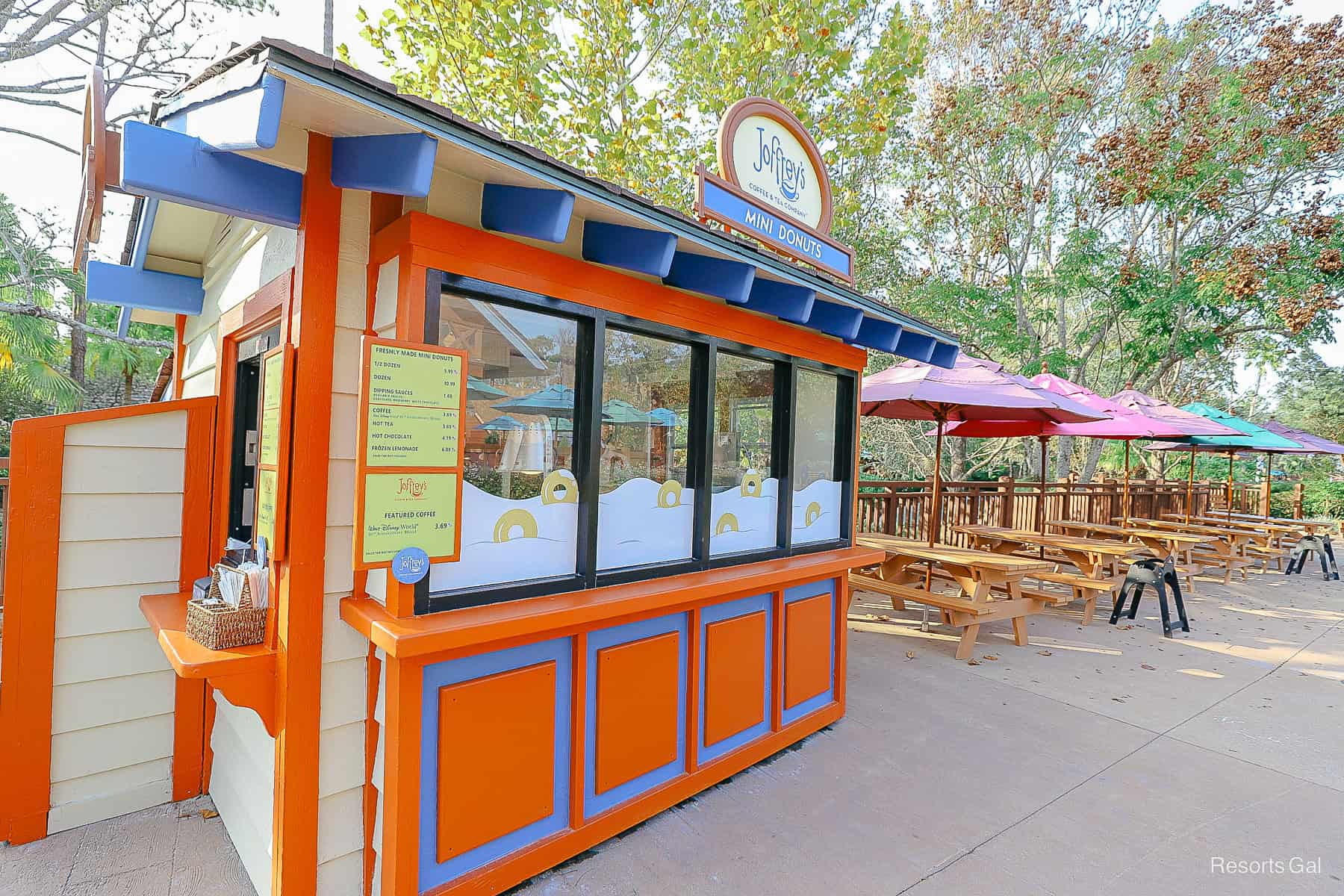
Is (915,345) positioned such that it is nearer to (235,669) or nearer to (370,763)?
(370,763)

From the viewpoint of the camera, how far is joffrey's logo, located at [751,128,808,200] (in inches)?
146

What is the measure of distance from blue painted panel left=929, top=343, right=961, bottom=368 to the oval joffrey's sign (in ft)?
3.73

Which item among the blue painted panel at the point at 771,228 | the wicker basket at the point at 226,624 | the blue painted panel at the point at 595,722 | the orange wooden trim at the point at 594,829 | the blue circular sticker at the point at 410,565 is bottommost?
the orange wooden trim at the point at 594,829

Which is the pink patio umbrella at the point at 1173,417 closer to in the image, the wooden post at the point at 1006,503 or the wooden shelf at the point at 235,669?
the wooden post at the point at 1006,503

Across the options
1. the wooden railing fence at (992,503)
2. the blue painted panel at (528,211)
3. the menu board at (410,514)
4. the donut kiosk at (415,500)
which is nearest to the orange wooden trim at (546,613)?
the donut kiosk at (415,500)

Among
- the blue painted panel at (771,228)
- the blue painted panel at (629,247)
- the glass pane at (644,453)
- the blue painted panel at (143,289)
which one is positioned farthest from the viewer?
the blue painted panel at (143,289)

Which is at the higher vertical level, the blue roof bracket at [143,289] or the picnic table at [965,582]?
the blue roof bracket at [143,289]

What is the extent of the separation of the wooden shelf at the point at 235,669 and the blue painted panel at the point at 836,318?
2.88 meters

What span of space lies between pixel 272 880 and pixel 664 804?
152 centimetres

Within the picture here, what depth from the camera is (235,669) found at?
6.91 feet

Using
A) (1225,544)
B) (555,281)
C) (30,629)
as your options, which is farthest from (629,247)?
(1225,544)

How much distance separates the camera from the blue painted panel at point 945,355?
174 inches

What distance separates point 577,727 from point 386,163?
211 centimetres

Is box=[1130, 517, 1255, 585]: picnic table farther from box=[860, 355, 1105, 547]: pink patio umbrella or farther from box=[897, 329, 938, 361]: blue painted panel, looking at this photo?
box=[897, 329, 938, 361]: blue painted panel
